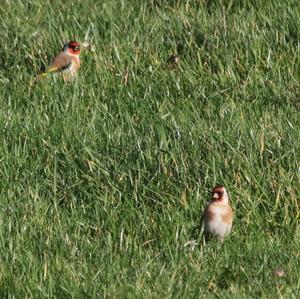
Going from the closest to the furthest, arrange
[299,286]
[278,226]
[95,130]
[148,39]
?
1. [299,286]
2. [278,226]
3. [95,130]
4. [148,39]

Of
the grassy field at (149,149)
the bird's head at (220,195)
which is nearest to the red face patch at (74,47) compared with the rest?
the grassy field at (149,149)

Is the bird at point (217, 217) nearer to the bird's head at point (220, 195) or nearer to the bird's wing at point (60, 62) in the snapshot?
the bird's head at point (220, 195)

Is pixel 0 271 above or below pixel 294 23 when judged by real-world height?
above

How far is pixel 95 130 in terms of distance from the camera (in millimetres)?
6730

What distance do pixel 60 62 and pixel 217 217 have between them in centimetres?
249

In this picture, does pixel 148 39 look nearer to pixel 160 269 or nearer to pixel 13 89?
pixel 13 89

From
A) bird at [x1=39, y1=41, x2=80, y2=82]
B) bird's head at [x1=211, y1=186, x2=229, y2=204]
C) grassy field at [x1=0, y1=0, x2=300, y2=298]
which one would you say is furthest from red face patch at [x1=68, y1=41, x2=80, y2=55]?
bird's head at [x1=211, y1=186, x2=229, y2=204]

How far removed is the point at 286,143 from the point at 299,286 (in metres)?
1.39

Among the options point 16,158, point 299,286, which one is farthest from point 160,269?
point 16,158

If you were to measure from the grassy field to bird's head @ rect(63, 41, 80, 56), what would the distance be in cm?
12

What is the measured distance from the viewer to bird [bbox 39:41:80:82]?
24.7ft

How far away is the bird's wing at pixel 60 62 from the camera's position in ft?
24.7

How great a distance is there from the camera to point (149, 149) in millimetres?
6320

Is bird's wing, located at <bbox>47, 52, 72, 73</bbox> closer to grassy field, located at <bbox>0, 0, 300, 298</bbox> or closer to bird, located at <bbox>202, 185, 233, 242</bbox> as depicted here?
grassy field, located at <bbox>0, 0, 300, 298</bbox>
